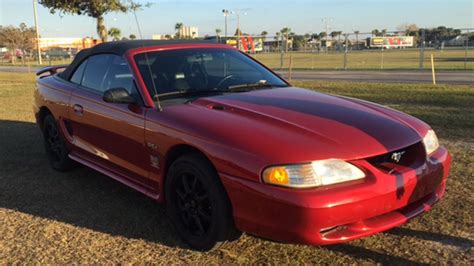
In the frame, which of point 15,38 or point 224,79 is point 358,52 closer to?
point 15,38

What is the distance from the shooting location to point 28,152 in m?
6.69

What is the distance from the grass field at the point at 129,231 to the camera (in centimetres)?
337

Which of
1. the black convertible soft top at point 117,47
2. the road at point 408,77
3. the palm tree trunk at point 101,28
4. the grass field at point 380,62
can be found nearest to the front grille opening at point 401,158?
the black convertible soft top at point 117,47

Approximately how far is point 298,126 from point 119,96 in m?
1.57

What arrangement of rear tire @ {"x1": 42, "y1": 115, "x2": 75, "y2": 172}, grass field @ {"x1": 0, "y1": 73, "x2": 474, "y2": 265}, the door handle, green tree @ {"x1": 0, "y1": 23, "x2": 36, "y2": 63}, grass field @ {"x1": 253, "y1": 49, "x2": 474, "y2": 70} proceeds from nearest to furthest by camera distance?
grass field @ {"x1": 0, "y1": 73, "x2": 474, "y2": 265} < the door handle < rear tire @ {"x1": 42, "y1": 115, "x2": 75, "y2": 172} < grass field @ {"x1": 253, "y1": 49, "x2": 474, "y2": 70} < green tree @ {"x1": 0, "y1": 23, "x2": 36, "y2": 63}

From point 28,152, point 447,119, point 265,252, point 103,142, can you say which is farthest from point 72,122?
point 447,119

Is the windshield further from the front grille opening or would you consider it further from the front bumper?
the front grille opening

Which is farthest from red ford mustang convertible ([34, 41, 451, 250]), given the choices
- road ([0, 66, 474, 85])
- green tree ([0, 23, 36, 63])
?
green tree ([0, 23, 36, 63])

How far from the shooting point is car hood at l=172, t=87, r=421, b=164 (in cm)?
298

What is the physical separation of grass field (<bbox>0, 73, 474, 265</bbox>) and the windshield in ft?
3.84

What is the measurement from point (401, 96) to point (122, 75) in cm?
821

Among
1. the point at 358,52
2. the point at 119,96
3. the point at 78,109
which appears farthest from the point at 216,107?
the point at 358,52

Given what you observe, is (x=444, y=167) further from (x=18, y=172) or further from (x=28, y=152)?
(x=28, y=152)

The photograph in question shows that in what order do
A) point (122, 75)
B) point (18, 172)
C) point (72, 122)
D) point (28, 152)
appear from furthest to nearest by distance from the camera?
point (28, 152) → point (18, 172) → point (72, 122) → point (122, 75)
